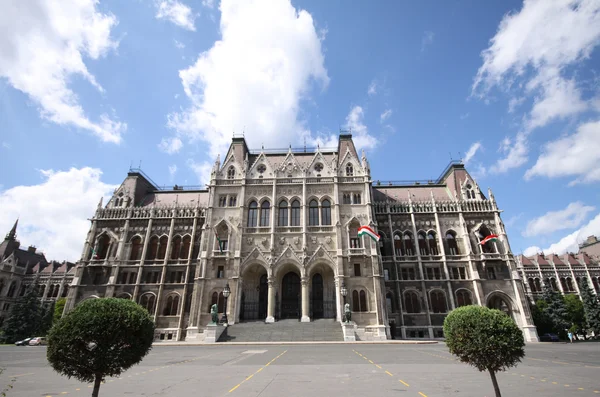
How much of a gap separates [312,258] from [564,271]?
2234 inches

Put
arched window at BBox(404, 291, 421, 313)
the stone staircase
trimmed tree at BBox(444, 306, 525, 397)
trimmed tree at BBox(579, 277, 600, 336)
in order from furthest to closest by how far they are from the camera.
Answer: trimmed tree at BBox(579, 277, 600, 336)
arched window at BBox(404, 291, 421, 313)
the stone staircase
trimmed tree at BBox(444, 306, 525, 397)

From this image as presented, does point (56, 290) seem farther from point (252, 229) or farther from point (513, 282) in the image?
point (513, 282)

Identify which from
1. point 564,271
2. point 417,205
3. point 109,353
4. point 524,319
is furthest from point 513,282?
point 109,353

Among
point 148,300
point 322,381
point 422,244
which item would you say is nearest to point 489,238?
point 422,244

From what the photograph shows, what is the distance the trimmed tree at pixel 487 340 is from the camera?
7184 millimetres

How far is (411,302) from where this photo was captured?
38625mm

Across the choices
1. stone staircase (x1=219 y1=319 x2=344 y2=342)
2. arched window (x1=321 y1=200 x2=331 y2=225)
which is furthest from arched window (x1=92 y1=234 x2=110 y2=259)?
arched window (x1=321 y1=200 x2=331 y2=225)

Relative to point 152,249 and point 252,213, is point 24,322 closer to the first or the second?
point 152,249

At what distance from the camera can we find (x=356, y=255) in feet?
121

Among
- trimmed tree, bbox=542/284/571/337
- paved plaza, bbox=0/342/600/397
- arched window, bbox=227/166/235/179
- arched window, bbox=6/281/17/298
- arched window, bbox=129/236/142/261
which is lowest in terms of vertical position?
paved plaza, bbox=0/342/600/397

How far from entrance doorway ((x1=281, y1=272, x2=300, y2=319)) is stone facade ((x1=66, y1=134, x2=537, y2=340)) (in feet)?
0.39

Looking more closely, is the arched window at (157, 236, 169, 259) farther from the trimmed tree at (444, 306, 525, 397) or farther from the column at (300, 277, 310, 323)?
the trimmed tree at (444, 306, 525, 397)

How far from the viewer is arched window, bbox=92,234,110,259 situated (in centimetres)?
4276

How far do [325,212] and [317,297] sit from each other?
10.7 m
